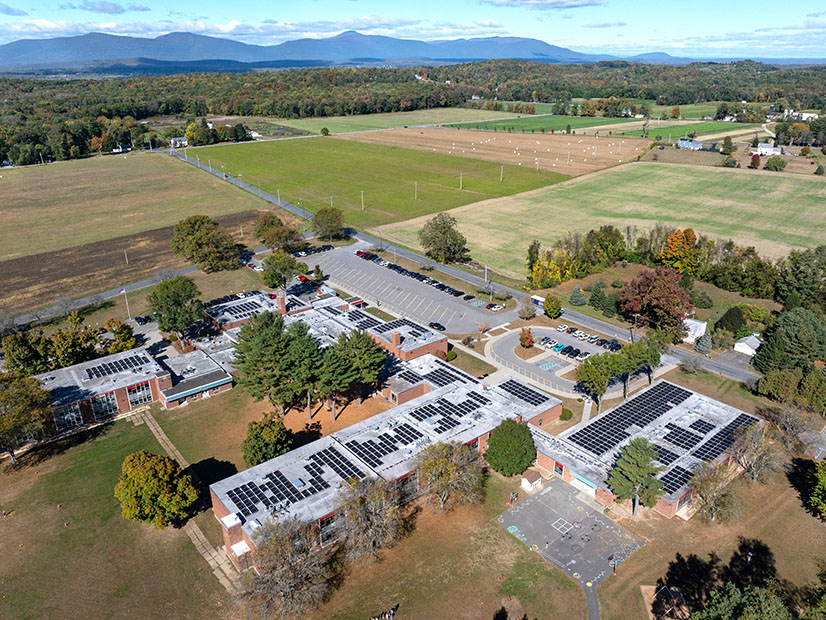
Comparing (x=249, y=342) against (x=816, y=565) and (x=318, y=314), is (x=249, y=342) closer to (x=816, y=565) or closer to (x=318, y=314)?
(x=318, y=314)

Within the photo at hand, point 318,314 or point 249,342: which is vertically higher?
point 249,342

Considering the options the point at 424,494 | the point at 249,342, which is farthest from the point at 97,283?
the point at 424,494

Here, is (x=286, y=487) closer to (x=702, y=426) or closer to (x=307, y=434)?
(x=307, y=434)

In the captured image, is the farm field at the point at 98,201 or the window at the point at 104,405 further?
the farm field at the point at 98,201

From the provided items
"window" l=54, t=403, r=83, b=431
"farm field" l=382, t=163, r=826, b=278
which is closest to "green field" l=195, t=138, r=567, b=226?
"farm field" l=382, t=163, r=826, b=278

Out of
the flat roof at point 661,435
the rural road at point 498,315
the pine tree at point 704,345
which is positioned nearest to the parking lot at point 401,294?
the rural road at point 498,315

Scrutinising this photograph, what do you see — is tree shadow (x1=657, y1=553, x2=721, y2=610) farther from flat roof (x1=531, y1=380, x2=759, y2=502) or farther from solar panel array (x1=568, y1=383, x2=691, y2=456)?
solar panel array (x1=568, y1=383, x2=691, y2=456)

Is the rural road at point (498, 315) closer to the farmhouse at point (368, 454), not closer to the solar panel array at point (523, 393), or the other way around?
the solar panel array at point (523, 393)
